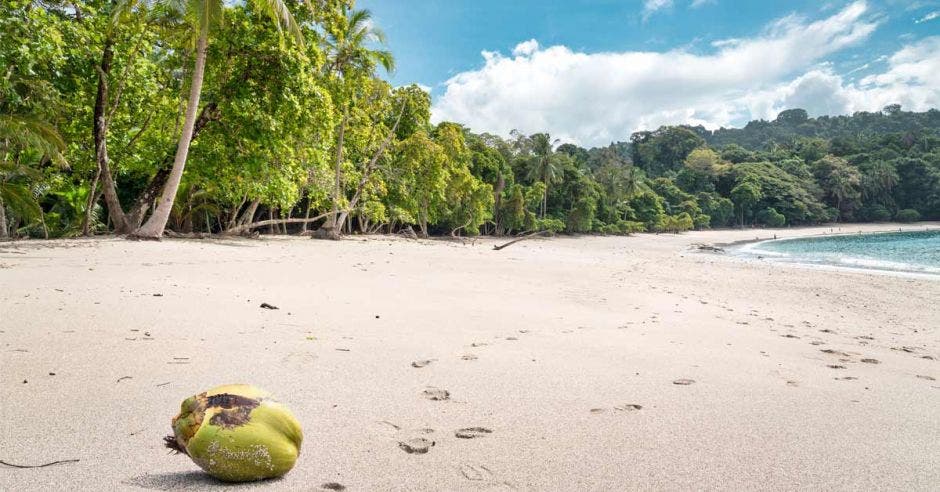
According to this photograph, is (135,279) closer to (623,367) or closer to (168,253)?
(168,253)

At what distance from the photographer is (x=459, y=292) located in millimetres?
6941

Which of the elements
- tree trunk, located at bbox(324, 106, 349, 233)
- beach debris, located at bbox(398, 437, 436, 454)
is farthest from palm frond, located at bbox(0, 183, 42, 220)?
beach debris, located at bbox(398, 437, 436, 454)

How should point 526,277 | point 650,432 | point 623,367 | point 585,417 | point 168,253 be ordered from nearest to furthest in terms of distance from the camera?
point 650,432 → point 585,417 → point 623,367 → point 168,253 → point 526,277

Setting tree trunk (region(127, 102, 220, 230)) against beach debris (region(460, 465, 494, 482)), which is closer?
beach debris (region(460, 465, 494, 482))

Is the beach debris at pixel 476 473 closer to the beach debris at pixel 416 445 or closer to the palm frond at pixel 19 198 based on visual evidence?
the beach debris at pixel 416 445

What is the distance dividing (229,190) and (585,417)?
14079mm

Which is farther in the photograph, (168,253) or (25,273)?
(168,253)

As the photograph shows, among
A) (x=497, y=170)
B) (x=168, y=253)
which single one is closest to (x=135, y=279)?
(x=168, y=253)

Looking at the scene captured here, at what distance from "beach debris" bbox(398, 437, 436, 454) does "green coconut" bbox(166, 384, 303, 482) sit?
52 cm

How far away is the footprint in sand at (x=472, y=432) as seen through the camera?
82.7 inches

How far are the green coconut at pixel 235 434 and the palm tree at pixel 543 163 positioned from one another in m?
50.5

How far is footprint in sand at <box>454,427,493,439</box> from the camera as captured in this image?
2.10m

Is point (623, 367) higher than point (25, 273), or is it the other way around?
Answer: point (25, 273)

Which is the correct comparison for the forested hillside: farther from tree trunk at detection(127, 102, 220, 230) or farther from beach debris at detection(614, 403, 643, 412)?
beach debris at detection(614, 403, 643, 412)
